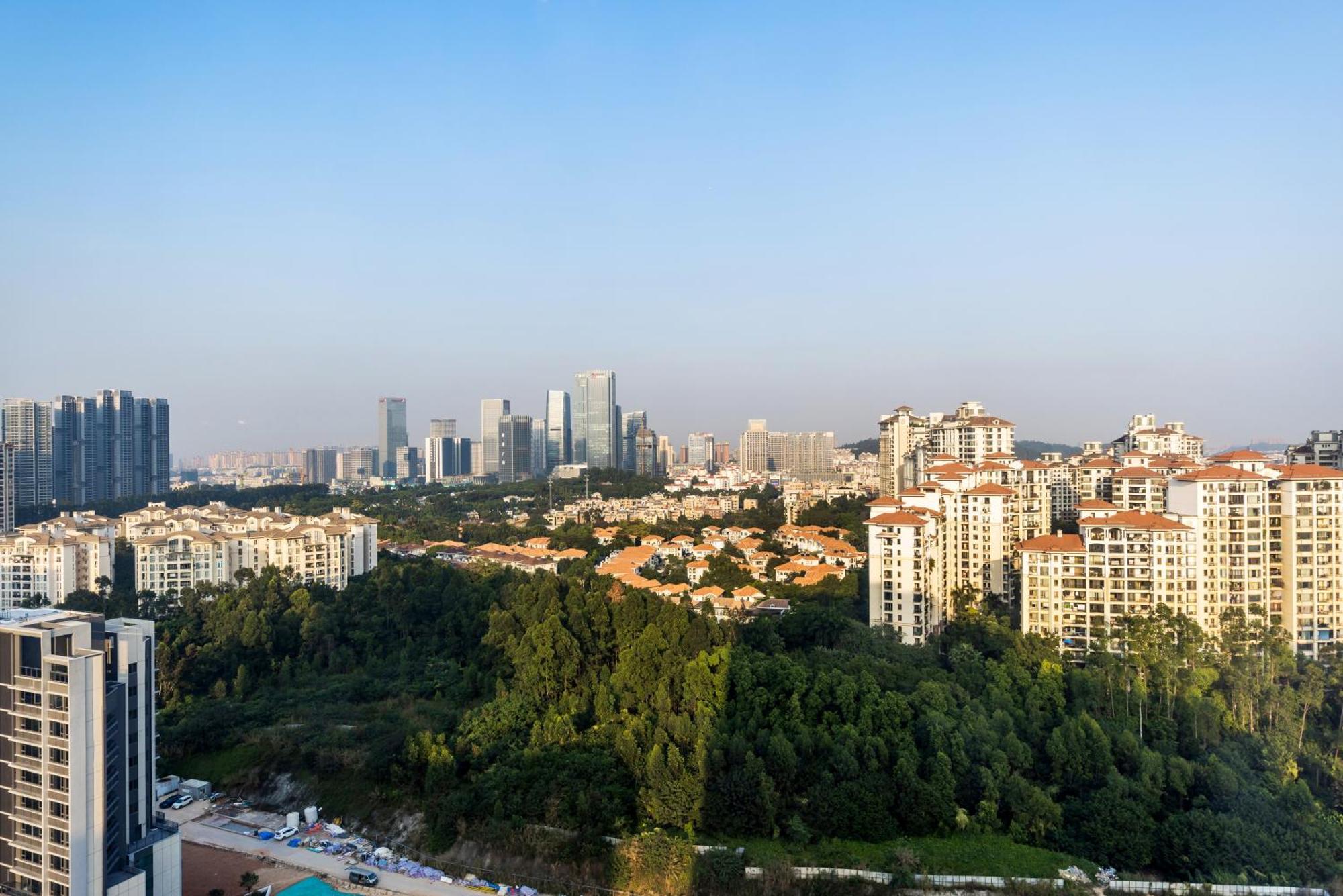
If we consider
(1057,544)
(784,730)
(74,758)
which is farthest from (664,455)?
(74,758)

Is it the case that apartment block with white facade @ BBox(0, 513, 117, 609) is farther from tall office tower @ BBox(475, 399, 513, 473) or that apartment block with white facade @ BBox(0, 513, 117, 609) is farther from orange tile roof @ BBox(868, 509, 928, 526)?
tall office tower @ BBox(475, 399, 513, 473)

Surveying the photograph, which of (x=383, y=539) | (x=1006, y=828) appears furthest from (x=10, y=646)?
(x=383, y=539)

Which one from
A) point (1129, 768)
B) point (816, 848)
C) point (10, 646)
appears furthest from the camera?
point (1129, 768)

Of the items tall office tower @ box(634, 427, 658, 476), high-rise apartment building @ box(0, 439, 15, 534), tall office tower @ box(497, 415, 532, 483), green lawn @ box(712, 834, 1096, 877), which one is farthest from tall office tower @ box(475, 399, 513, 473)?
green lawn @ box(712, 834, 1096, 877)

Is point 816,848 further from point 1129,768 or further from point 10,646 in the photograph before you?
point 10,646

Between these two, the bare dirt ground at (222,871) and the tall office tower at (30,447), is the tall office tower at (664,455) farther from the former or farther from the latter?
the bare dirt ground at (222,871)

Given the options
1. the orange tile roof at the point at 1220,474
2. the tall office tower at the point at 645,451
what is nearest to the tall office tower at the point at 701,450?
the tall office tower at the point at 645,451
